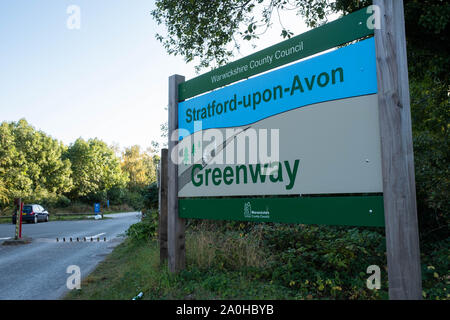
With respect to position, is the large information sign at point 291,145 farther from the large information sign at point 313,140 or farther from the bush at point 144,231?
the bush at point 144,231

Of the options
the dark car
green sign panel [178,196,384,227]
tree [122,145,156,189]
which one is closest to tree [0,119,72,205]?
the dark car

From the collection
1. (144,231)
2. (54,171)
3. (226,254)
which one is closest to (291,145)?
(226,254)

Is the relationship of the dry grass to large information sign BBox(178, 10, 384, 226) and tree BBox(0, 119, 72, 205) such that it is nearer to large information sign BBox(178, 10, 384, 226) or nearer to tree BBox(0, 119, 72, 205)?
large information sign BBox(178, 10, 384, 226)

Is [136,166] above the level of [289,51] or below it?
above

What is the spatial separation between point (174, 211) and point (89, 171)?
51066 millimetres

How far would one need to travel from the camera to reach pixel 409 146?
2.47 meters

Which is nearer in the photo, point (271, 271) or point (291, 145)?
point (291, 145)

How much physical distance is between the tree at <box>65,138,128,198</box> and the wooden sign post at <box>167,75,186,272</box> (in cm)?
4809

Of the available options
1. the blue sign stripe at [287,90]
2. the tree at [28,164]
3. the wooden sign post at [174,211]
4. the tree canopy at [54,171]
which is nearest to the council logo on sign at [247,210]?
the blue sign stripe at [287,90]

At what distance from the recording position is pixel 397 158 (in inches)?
97.5

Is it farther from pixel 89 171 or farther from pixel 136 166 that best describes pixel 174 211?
pixel 136 166

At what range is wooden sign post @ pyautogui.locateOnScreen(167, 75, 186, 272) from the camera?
4.51 m

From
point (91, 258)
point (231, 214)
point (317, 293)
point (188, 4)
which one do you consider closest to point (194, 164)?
point (231, 214)

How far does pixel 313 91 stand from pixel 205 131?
1645 millimetres
